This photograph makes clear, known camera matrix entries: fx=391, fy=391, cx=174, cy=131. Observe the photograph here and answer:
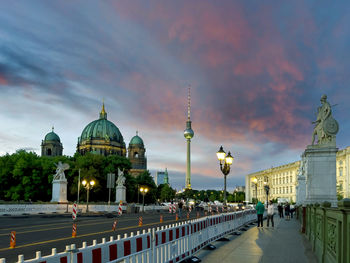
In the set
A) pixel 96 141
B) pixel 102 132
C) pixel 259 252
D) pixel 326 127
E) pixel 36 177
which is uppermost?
pixel 102 132

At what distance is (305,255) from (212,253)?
2.99m

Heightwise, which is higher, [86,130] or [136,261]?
[86,130]

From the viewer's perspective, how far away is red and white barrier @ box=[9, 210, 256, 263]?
18.1ft

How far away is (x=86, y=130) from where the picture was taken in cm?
17762

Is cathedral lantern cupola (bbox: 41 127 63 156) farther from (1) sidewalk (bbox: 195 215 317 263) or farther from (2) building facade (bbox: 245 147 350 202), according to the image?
(1) sidewalk (bbox: 195 215 317 263)

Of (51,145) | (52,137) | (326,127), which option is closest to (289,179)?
(51,145)

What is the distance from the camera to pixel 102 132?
567ft

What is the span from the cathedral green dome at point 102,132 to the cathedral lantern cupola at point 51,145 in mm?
10569

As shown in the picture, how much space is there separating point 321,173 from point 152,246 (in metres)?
13.8

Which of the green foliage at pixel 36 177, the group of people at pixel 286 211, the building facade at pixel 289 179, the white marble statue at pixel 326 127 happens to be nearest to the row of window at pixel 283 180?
the building facade at pixel 289 179

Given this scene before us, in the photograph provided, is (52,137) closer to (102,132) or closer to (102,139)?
(102,132)

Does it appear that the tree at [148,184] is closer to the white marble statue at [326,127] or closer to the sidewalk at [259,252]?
the white marble statue at [326,127]

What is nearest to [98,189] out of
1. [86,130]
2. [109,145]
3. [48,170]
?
[48,170]

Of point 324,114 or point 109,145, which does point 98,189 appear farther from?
point 109,145
